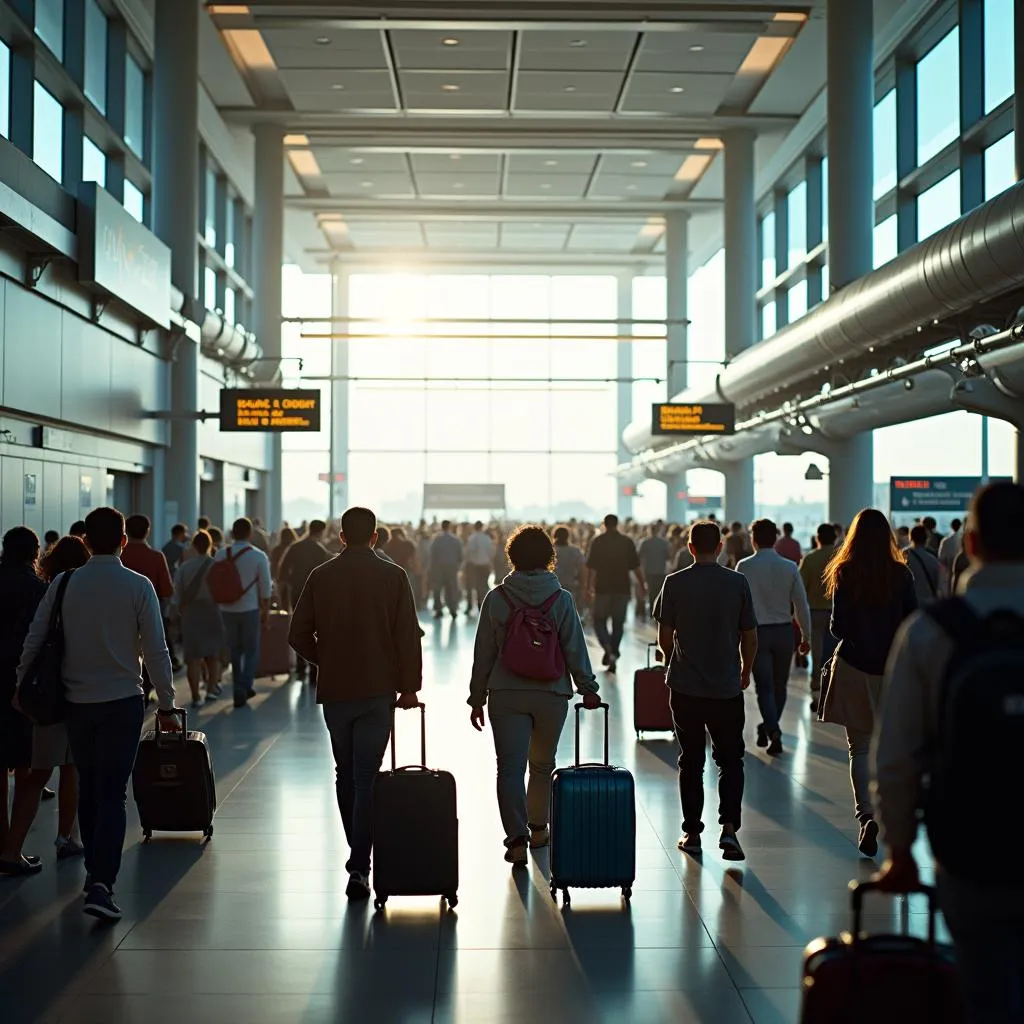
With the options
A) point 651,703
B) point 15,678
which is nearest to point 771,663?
point 651,703

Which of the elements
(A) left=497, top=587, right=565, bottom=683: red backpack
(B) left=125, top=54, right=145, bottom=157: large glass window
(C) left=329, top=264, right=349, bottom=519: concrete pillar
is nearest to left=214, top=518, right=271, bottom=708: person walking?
(A) left=497, top=587, right=565, bottom=683: red backpack

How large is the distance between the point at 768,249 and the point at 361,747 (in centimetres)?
2943

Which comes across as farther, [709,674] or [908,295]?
[908,295]

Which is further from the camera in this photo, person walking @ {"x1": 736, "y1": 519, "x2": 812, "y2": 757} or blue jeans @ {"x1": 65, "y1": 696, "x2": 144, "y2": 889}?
person walking @ {"x1": 736, "y1": 519, "x2": 812, "y2": 757}

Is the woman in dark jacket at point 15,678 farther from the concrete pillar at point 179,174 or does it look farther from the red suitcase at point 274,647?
the concrete pillar at point 179,174

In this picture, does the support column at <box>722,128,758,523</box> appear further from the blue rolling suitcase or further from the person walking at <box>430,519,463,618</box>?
the blue rolling suitcase

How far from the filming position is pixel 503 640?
6602 millimetres

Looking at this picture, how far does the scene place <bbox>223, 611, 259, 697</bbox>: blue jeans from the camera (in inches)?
512

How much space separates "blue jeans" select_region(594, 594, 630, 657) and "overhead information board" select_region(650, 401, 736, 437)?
8458 mm

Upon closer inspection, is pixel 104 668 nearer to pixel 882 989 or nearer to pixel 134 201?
pixel 882 989

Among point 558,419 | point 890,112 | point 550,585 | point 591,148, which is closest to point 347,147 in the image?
point 591,148

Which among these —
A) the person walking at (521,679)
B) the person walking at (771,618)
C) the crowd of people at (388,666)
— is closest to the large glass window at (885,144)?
the person walking at (771,618)

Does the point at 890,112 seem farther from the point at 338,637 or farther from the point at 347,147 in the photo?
the point at 338,637

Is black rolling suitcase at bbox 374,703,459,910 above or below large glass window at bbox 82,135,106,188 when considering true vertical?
below
